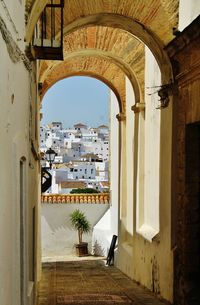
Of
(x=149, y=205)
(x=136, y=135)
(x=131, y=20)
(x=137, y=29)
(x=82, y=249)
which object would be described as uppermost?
(x=131, y=20)

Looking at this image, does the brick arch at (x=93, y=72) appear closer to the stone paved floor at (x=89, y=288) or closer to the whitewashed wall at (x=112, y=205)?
the whitewashed wall at (x=112, y=205)

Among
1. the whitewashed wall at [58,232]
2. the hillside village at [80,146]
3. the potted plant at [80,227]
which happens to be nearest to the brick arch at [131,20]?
the potted plant at [80,227]

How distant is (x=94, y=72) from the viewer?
60.5 ft

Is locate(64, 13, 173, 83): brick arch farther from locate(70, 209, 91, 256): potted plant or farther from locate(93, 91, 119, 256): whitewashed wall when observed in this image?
locate(70, 209, 91, 256): potted plant

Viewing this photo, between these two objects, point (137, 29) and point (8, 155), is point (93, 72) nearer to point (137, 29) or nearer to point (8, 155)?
point (137, 29)

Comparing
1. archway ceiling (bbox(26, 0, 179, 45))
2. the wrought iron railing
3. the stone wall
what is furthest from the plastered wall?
the wrought iron railing

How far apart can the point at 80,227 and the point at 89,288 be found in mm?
10981

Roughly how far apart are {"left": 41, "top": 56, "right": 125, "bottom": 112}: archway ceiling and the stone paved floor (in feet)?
18.3

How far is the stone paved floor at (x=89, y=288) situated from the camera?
981 centimetres

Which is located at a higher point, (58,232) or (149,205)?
(149,205)

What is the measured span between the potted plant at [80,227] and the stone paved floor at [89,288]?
564cm

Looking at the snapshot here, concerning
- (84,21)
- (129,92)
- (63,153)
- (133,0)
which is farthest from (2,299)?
(63,153)

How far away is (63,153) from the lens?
400 ft

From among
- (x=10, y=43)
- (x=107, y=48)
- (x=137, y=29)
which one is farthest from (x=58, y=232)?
(x=10, y=43)
